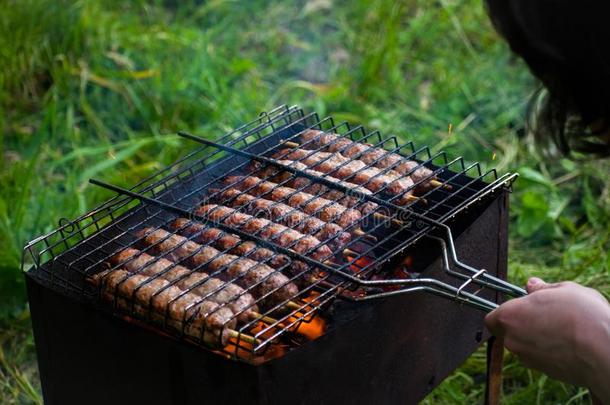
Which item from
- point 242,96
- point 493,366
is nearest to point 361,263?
point 493,366

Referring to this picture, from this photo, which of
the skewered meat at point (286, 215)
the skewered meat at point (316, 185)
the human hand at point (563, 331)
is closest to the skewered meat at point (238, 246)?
the skewered meat at point (286, 215)

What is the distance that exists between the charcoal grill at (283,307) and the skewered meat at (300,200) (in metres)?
0.04

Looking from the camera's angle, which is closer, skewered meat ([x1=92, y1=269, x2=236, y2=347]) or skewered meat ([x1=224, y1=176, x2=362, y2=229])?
skewered meat ([x1=92, y1=269, x2=236, y2=347])

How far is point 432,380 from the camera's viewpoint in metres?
3.23

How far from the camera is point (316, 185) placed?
10.7ft

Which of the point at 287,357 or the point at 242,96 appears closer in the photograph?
the point at 287,357

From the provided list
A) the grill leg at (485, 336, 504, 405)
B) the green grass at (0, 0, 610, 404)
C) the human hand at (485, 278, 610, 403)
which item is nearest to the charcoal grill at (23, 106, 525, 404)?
the human hand at (485, 278, 610, 403)

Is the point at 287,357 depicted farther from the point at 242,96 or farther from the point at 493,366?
the point at 242,96

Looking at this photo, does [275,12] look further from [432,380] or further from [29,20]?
[432,380]

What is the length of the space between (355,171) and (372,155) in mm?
170

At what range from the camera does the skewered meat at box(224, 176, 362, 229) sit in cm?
305

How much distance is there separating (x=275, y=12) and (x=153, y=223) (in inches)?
175

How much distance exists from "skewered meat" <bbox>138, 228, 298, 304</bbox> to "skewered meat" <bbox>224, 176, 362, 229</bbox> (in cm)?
34

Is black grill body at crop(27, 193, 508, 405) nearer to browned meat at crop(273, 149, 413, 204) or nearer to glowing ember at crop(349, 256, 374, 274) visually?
glowing ember at crop(349, 256, 374, 274)
